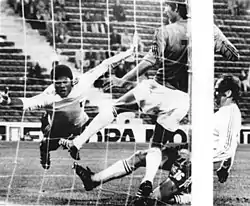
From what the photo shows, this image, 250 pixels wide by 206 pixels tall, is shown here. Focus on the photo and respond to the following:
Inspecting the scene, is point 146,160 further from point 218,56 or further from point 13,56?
A: point 13,56

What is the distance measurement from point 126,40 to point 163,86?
23cm

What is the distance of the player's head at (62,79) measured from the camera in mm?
1966

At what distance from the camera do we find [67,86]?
6.49 feet

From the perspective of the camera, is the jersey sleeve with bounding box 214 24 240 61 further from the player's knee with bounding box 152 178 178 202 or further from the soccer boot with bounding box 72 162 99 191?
the soccer boot with bounding box 72 162 99 191

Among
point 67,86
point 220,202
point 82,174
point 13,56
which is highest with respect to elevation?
point 13,56

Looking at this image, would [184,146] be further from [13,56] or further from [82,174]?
[13,56]

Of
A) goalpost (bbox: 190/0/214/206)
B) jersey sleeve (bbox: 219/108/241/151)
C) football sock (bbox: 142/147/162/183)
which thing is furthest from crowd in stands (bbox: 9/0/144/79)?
jersey sleeve (bbox: 219/108/241/151)

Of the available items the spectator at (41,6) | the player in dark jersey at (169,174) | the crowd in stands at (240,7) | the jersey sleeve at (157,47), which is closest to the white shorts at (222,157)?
the player in dark jersey at (169,174)

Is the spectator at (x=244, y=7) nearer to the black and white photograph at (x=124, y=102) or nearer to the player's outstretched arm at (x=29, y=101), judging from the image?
the black and white photograph at (x=124, y=102)

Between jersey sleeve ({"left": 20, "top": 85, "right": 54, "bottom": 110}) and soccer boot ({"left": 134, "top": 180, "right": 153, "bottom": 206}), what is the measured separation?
1.65 feet

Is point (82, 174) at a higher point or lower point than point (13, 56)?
lower

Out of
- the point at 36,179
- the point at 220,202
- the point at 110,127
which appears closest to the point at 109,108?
the point at 110,127

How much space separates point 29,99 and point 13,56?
18 centimetres

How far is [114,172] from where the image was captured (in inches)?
Result: 78.5
